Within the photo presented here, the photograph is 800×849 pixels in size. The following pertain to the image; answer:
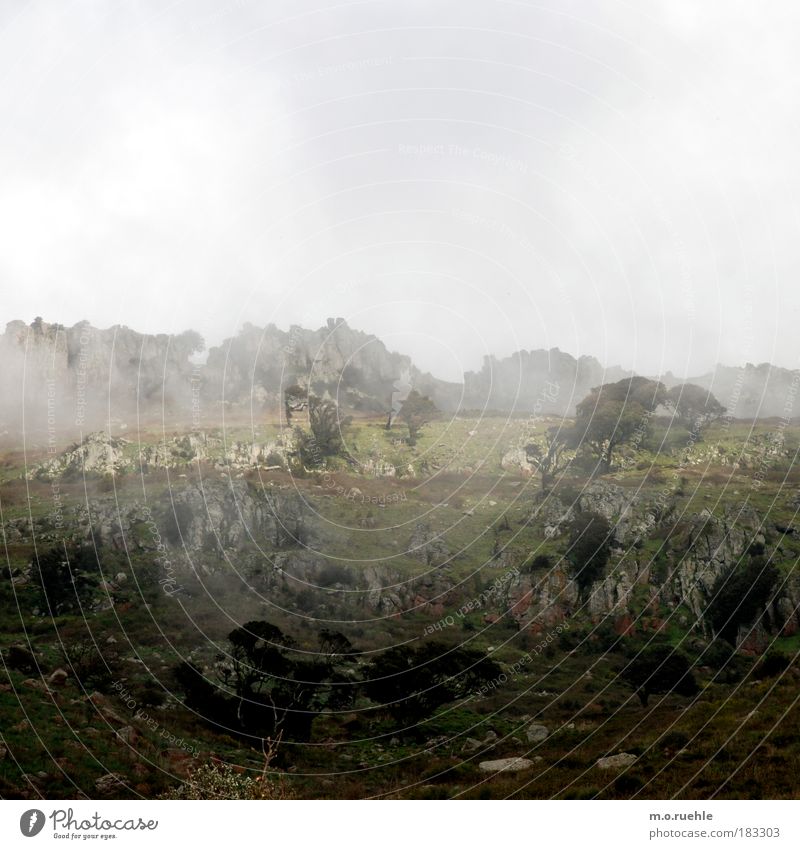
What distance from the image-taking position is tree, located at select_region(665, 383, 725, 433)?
5878 cm

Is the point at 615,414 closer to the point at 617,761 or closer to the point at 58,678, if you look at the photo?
the point at 617,761

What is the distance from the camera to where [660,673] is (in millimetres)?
36750

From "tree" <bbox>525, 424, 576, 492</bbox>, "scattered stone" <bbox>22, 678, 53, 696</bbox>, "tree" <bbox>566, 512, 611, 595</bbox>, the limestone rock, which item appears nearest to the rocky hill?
"tree" <bbox>525, 424, 576, 492</bbox>

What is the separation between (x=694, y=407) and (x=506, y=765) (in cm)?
4433

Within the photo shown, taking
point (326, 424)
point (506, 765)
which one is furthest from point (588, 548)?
point (326, 424)

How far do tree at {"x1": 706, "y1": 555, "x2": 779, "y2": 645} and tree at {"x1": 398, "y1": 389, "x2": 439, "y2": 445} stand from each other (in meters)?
32.7

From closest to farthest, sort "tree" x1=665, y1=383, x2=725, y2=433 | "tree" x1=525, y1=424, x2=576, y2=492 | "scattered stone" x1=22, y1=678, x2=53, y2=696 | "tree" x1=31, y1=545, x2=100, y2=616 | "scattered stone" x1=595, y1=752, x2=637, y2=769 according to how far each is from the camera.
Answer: "scattered stone" x1=595, y1=752, x2=637, y2=769, "scattered stone" x1=22, y1=678, x2=53, y2=696, "tree" x1=31, y1=545, x2=100, y2=616, "tree" x1=525, y1=424, x2=576, y2=492, "tree" x1=665, y1=383, x2=725, y2=433

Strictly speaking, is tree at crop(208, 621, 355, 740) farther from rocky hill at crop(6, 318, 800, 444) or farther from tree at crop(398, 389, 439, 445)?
rocky hill at crop(6, 318, 800, 444)

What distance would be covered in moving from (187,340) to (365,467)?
30507 millimetres

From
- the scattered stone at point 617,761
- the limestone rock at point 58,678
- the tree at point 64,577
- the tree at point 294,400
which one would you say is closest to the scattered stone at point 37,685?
the limestone rock at point 58,678

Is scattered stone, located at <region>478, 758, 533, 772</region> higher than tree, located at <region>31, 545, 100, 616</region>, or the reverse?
tree, located at <region>31, 545, 100, 616</region>

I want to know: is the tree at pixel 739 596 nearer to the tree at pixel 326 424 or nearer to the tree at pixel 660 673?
the tree at pixel 660 673
